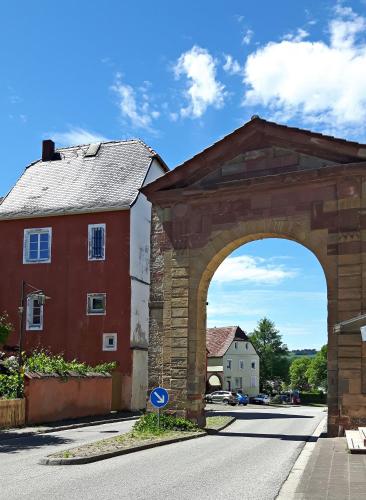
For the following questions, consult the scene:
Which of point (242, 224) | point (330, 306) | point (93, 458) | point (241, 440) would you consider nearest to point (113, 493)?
point (93, 458)

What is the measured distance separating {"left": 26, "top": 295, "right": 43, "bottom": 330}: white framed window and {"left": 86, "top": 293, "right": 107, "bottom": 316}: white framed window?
103 inches

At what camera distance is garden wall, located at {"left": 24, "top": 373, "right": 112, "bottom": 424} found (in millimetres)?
21531

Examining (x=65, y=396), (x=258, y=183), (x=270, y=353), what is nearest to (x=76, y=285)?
(x=65, y=396)

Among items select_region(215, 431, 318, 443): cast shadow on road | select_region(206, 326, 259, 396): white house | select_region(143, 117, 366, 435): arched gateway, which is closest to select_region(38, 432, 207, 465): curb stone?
select_region(215, 431, 318, 443): cast shadow on road

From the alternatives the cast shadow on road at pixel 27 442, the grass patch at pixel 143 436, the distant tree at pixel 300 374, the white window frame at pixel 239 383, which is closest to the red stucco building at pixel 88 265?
the grass patch at pixel 143 436

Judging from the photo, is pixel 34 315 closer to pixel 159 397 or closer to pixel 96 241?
pixel 96 241

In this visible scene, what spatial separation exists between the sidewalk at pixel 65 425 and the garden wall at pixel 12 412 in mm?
326

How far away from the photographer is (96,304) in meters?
30.7

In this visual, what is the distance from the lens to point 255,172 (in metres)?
19.5

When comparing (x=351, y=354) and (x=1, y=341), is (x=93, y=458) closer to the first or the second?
(x=351, y=354)

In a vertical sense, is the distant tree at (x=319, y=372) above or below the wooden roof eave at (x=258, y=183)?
below

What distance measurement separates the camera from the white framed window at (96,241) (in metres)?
30.9

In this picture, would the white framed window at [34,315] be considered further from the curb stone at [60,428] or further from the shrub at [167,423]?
the shrub at [167,423]

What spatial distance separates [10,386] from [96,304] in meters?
9.67
